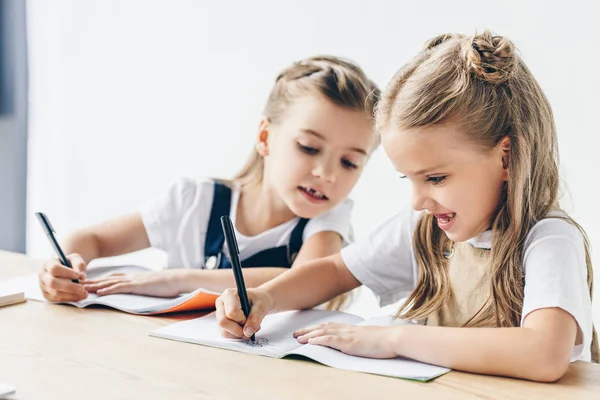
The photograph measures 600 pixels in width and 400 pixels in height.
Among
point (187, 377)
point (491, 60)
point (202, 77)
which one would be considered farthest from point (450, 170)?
point (202, 77)

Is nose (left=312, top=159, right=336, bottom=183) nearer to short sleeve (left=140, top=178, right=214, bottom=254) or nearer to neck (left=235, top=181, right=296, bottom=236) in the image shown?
neck (left=235, top=181, right=296, bottom=236)

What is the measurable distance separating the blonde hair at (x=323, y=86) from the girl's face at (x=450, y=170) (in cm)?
40

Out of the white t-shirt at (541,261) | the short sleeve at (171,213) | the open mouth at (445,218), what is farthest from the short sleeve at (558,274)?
the short sleeve at (171,213)

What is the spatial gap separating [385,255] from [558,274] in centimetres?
35

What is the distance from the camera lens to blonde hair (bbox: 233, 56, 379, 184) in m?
1.47

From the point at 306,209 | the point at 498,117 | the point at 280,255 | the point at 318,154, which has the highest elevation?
the point at 498,117

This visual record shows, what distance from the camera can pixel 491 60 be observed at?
3.33ft

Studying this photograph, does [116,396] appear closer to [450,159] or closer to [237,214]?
[450,159]

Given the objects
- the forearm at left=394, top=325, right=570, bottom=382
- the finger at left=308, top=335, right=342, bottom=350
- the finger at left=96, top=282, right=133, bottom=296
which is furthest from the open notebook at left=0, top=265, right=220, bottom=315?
the forearm at left=394, top=325, right=570, bottom=382

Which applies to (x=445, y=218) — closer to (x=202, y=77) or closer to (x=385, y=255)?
(x=385, y=255)

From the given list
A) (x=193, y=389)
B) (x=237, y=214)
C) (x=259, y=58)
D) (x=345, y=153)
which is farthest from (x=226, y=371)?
(x=259, y=58)

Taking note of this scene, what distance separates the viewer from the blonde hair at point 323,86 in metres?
1.47

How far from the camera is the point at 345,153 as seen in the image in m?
1.45

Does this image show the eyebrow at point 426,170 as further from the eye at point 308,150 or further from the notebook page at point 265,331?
the eye at point 308,150
